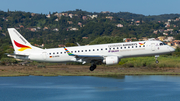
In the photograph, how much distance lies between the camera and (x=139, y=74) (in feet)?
306

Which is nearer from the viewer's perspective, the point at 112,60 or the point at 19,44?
the point at 112,60

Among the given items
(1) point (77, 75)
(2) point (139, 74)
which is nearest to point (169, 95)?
(2) point (139, 74)

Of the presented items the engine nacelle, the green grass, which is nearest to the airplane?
the engine nacelle

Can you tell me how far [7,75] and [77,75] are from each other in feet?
68.8

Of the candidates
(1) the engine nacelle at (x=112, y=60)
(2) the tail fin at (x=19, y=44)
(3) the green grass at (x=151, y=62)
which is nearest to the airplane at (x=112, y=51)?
(1) the engine nacelle at (x=112, y=60)

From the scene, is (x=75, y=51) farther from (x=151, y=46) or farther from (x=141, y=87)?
(x=141, y=87)

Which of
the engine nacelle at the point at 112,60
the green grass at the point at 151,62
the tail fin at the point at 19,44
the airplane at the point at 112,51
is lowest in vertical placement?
the green grass at the point at 151,62

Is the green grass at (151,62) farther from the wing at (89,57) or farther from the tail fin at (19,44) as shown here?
the tail fin at (19,44)

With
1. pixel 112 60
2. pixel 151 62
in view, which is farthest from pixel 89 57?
pixel 151 62

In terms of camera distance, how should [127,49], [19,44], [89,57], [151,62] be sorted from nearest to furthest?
[127,49], [89,57], [19,44], [151,62]

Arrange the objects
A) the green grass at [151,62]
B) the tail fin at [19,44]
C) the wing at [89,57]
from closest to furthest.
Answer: the wing at [89,57] < the tail fin at [19,44] < the green grass at [151,62]

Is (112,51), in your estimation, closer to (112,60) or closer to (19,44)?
(112,60)

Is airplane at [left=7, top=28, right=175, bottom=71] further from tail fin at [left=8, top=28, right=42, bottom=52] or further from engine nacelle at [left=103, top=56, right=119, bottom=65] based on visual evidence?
tail fin at [left=8, top=28, right=42, bottom=52]

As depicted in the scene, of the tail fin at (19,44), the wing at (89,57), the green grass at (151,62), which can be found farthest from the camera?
the green grass at (151,62)
